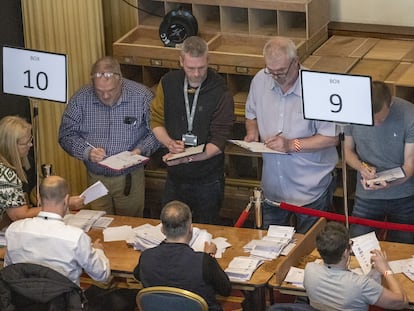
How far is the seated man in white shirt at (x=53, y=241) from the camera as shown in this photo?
534 cm

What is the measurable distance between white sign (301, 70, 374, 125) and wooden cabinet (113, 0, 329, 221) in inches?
60.1

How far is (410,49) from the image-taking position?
7.40 meters

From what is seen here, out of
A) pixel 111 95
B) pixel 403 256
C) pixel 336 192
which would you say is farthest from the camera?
pixel 336 192

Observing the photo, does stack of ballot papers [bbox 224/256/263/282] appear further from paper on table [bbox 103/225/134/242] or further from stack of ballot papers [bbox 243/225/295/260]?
paper on table [bbox 103/225/134/242]

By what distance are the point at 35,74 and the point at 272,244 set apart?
5.84 feet

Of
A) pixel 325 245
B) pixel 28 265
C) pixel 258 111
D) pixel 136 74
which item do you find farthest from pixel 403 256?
pixel 136 74

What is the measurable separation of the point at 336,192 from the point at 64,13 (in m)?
2.38

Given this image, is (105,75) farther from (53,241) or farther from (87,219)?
(53,241)

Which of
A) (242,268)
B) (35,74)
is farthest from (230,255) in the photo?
(35,74)

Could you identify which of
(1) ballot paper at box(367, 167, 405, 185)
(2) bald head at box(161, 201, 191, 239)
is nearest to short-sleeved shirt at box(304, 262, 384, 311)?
(2) bald head at box(161, 201, 191, 239)

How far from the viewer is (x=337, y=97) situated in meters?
5.62

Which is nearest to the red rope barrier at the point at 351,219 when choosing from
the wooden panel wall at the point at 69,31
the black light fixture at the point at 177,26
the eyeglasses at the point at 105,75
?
the eyeglasses at the point at 105,75

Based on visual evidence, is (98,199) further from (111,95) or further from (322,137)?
(322,137)

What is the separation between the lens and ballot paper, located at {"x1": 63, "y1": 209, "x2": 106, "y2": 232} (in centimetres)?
621
